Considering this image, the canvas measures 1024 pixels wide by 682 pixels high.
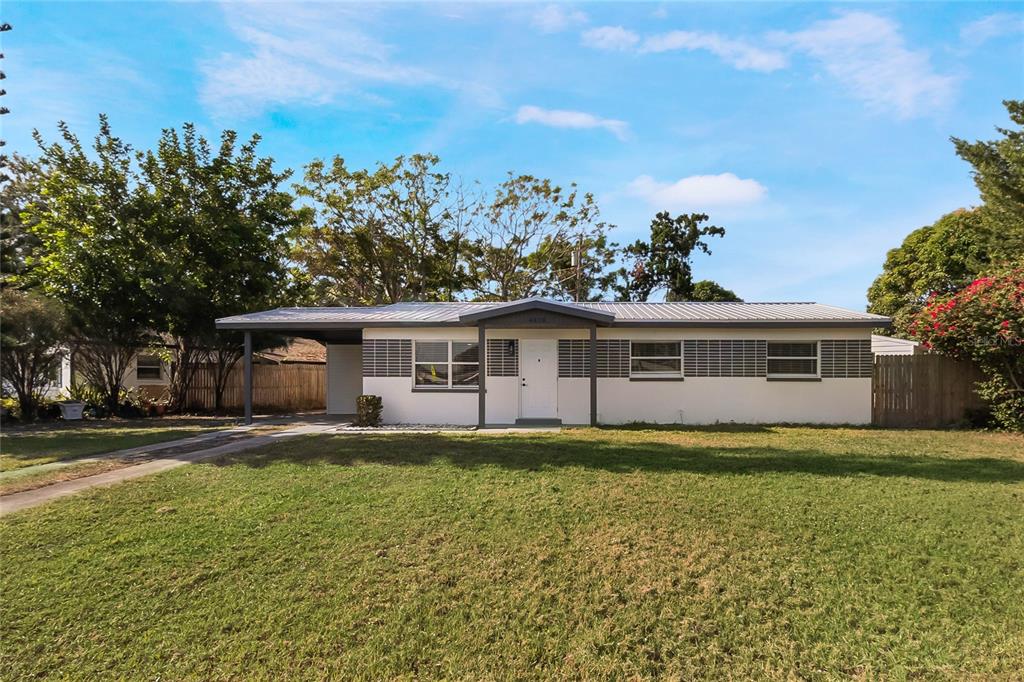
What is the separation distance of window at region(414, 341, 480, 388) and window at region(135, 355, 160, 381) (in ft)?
39.6

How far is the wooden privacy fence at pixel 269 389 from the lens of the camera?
61.2 ft

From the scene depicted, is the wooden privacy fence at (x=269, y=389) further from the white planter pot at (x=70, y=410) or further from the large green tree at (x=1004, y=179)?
the large green tree at (x=1004, y=179)

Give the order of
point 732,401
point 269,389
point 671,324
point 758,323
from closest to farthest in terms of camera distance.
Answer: point 758,323, point 671,324, point 732,401, point 269,389

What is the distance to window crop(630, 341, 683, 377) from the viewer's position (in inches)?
545

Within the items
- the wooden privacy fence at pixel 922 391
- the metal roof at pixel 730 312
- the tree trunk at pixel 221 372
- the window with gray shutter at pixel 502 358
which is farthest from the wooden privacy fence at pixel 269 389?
the wooden privacy fence at pixel 922 391

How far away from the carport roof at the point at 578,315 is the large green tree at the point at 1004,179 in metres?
7.17

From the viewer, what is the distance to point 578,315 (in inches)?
500

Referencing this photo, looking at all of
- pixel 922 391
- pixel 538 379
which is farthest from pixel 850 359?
pixel 538 379

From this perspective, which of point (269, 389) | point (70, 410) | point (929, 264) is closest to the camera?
point (70, 410)

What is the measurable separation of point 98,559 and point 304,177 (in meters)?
23.9

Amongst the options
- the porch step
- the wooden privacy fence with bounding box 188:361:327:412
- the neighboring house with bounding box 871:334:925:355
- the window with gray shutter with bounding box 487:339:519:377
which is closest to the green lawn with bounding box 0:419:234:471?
the wooden privacy fence with bounding box 188:361:327:412

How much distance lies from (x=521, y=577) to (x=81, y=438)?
11303 mm

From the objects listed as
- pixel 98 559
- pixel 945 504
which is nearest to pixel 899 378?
pixel 945 504

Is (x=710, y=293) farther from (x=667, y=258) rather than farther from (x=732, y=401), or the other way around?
(x=732, y=401)
